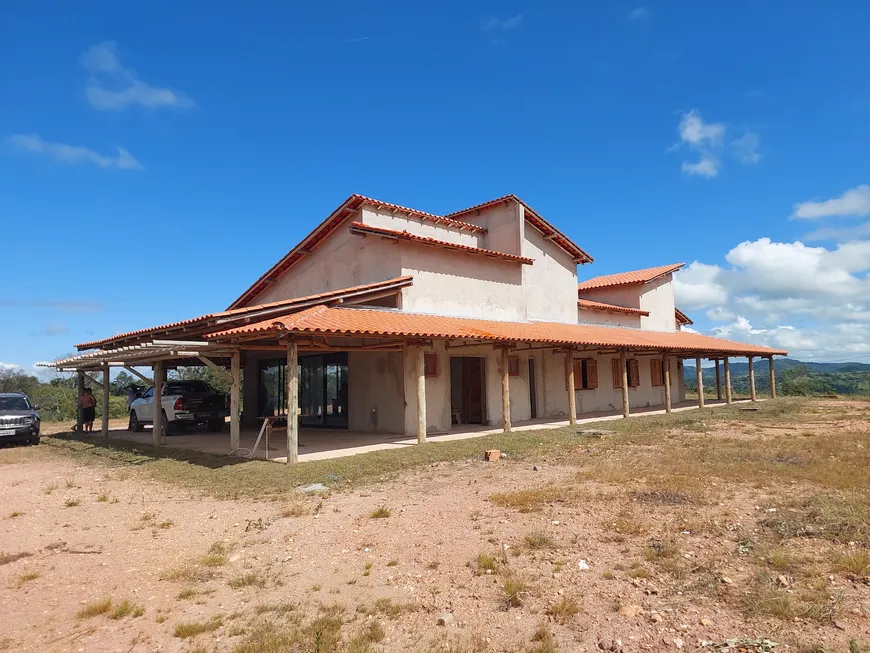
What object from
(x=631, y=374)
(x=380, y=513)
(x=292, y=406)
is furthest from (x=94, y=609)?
(x=631, y=374)

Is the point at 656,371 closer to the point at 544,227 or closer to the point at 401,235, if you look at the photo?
the point at 544,227

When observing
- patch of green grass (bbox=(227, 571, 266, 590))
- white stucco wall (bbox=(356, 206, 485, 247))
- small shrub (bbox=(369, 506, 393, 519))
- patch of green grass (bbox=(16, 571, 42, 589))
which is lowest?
patch of green grass (bbox=(16, 571, 42, 589))

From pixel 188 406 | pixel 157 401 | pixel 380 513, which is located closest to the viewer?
pixel 380 513

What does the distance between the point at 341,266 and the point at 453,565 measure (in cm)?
1467

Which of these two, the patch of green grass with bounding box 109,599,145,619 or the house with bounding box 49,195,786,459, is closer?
the patch of green grass with bounding box 109,599,145,619

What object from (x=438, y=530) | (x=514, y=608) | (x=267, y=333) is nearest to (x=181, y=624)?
(x=514, y=608)

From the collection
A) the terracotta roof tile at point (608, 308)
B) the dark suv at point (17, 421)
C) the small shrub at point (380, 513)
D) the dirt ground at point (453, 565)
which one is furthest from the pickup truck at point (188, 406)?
the terracotta roof tile at point (608, 308)

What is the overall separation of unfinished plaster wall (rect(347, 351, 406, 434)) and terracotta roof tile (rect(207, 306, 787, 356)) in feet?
5.20

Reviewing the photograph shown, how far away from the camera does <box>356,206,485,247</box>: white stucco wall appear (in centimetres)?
1803

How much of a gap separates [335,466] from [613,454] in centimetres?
608

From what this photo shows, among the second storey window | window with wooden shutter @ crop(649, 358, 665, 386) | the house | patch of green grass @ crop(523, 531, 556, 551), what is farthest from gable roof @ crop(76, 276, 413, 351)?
window with wooden shutter @ crop(649, 358, 665, 386)

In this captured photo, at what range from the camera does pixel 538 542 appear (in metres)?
6.00

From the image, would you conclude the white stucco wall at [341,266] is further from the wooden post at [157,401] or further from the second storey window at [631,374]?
the second storey window at [631,374]

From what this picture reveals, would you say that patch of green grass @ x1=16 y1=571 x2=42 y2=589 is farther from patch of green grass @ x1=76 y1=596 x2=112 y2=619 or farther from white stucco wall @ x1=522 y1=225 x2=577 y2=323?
white stucco wall @ x1=522 y1=225 x2=577 y2=323
